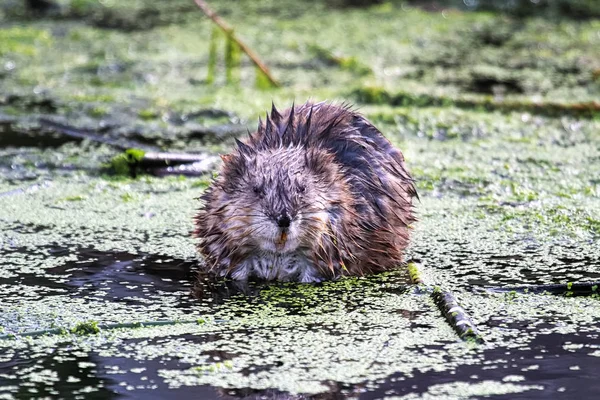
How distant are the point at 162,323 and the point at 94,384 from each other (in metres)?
0.56

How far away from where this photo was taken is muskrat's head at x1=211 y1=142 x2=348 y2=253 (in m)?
4.20

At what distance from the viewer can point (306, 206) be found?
13.9 feet

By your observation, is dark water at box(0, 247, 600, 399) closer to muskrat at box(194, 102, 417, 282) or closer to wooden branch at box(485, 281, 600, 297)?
muskrat at box(194, 102, 417, 282)

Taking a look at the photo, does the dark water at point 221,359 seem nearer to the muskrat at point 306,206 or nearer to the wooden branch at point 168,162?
the muskrat at point 306,206

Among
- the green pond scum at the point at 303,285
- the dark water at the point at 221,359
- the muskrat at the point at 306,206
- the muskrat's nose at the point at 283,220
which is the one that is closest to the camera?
the dark water at the point at 221,359

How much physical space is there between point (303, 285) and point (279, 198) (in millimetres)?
403

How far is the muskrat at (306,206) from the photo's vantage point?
425 centimetres

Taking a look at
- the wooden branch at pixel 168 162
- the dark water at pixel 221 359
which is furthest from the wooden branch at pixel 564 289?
the wooden branch at pixel 168 162

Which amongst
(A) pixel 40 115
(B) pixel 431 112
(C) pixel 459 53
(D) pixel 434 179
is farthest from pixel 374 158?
(C) pixel 459 53

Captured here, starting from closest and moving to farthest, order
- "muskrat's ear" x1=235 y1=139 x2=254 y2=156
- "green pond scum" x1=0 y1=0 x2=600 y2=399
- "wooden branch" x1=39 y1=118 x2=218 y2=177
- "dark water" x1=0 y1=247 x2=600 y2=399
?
"dark water" x1=0 y1=247 x2=600 y2=399 < "green pond scum" x1=0 y1=0 x2=600 y2=399 < "muskrat's ear" x1=235 y1=139 x2=254 y2=156 < "wooden branch" x1=39 y1=118 x2=218 y2=177

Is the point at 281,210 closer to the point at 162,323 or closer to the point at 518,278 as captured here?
the point at 162,323

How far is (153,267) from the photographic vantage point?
4.67 m

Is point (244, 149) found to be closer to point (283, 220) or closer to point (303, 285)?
point (283, 220)

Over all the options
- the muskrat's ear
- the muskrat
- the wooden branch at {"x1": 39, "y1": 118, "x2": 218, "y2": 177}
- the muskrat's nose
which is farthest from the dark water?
the wooden branch at {"x1": 39, "y1": 118, "x2": 218, "y2": 177}
